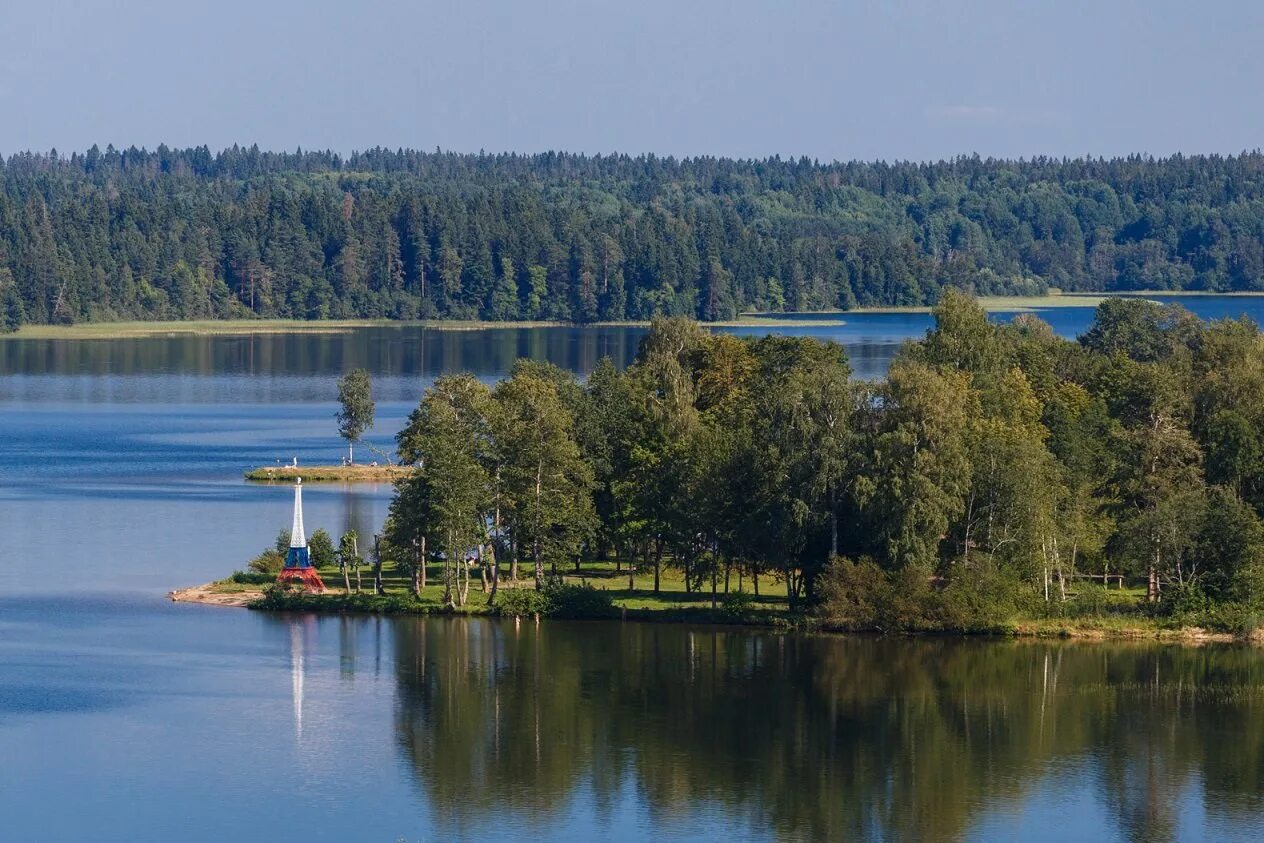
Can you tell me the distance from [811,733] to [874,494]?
11642 millimetres

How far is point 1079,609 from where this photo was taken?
6575 centimetres

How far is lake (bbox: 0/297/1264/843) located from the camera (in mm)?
47188

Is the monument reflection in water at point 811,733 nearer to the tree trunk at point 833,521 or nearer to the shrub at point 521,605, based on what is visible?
the shrub at point 521,605

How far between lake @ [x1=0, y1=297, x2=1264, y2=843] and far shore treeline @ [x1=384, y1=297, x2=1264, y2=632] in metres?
2.41

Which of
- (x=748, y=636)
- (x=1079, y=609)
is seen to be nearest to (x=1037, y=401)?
(x=1079, y=609)

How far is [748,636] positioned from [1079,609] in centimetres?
1055

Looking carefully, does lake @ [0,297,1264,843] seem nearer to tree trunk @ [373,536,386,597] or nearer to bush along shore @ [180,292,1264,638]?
bush along shore @ [180,292,1264,638]

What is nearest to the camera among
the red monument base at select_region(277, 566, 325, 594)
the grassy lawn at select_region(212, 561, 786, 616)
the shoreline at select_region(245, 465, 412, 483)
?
the grassy lawn at select_region(212, 561, 786, 616)

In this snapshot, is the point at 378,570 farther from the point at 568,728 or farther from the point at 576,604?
the point at 568,728

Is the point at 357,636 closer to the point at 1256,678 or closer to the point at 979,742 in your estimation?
the point at 979,742

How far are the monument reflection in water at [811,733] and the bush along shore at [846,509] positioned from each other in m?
1.95

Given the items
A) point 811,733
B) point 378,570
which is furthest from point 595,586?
point 811,733

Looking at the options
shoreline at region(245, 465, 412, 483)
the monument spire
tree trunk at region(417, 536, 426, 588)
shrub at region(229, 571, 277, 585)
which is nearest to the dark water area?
the monument spire

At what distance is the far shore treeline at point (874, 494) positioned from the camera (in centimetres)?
6462
